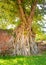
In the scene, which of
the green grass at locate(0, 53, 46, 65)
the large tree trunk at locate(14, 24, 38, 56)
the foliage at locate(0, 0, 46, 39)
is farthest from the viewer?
the foliage at locate(0, 0, 46, 39)

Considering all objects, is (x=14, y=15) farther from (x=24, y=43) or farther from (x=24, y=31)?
(x=24, y=43)

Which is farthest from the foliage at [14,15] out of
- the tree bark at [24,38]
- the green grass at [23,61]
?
the green grass at [23,61]

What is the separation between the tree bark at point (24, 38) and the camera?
10.7 meters

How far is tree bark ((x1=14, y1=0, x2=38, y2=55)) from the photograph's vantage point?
10695 millimetres

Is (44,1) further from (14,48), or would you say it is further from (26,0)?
(14,48)

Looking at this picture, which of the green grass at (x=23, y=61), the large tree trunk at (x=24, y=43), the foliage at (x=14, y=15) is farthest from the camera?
the foliage at (x=14, y=15)

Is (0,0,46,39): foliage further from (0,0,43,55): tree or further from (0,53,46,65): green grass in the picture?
(0,53,46,65): green grass

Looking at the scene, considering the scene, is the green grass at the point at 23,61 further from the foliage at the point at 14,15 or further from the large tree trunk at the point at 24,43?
the foliage at the point at 14,15

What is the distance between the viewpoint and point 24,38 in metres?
10.8

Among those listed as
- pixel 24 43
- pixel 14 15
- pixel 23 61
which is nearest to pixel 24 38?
pixel 24 43

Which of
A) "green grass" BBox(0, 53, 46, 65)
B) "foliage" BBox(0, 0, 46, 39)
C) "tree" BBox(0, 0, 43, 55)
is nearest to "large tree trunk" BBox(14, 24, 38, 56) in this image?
"tree" BBox(0, 0, 43, 55)

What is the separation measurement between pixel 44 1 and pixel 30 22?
Answer: 1.50m

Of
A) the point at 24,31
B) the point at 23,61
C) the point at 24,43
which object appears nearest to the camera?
the point at 23,61

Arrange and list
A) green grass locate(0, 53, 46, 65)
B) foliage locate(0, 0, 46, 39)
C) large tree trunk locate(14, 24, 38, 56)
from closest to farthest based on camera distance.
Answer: green grass locate(0, 53, 46, 65), large tree trunk locate(14, 24, 38, 56), foliage locate(0, 0, 46, 39)
